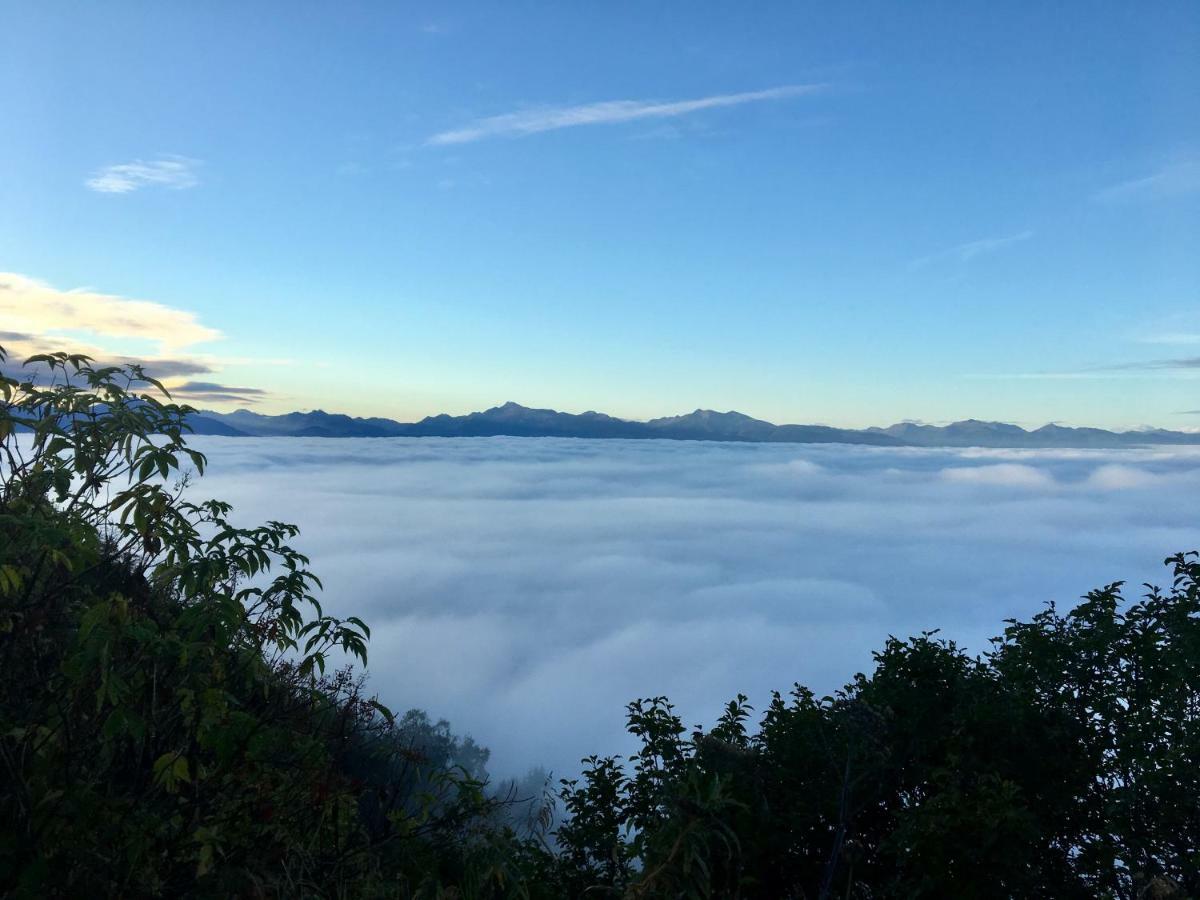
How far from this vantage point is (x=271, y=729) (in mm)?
4723

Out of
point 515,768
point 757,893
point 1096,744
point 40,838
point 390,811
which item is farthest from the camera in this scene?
point 515,768

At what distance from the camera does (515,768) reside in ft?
539

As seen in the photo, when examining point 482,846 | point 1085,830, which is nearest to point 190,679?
point 482,846

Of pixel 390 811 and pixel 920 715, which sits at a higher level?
pixel 390 811

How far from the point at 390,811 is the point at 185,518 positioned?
96.0 inches

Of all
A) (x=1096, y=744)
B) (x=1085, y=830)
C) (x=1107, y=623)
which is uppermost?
(x=1107, y=623)

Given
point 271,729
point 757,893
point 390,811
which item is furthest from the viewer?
point 757,893

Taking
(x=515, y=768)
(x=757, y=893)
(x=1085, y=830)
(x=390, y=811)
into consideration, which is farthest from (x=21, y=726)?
(x=515, y=768)

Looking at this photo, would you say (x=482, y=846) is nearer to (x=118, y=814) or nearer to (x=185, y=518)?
(x=118, y=814)

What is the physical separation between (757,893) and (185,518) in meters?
11.3

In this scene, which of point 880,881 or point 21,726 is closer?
point 21,726

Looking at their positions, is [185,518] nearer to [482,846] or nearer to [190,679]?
[190,679]

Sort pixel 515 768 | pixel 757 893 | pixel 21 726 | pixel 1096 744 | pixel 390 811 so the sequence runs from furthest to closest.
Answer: pixel 515 768 → pixel 1096 744 → pixel 757 893 → pixel 390 811 → pixel 21 726

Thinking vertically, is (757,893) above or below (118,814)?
below
